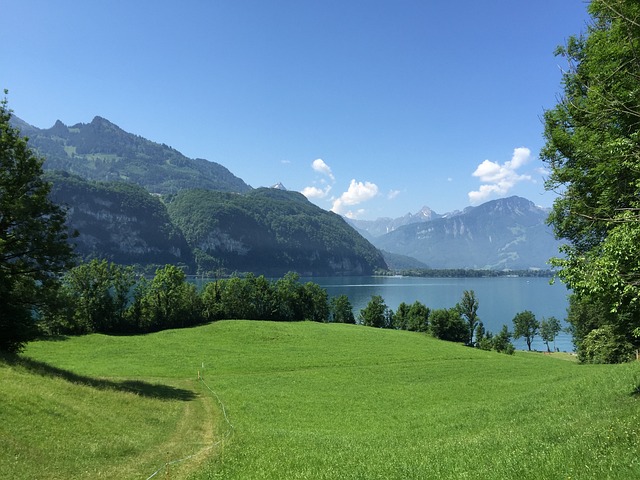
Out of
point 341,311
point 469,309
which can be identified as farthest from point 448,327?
point 341,311

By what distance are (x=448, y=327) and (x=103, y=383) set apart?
306ft

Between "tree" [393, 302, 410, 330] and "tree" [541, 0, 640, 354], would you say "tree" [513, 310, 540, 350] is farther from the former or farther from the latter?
"tree" [541, 0, 640, 354]

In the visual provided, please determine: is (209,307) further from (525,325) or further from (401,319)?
(525,325)

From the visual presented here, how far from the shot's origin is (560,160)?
2220 centimetres

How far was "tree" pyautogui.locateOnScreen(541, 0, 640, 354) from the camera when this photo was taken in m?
13.0

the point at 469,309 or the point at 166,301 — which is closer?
the point at 166,301

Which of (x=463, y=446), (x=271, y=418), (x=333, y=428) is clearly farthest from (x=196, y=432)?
(x=463, y=446)

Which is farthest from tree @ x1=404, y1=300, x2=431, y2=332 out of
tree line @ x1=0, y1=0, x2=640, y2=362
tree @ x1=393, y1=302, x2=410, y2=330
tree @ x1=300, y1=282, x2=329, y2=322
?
tree line @ x1=0, y1=0, x2=640, y2=362

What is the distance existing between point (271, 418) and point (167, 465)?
13124mm

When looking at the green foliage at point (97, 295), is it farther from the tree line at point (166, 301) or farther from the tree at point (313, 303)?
the tree at point (313, 303)

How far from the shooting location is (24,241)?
28984 mm

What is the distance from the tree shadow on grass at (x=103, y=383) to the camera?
2702cm

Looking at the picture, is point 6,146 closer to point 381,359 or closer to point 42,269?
point 42,269

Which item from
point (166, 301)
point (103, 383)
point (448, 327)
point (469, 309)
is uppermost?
point (166, 301)
